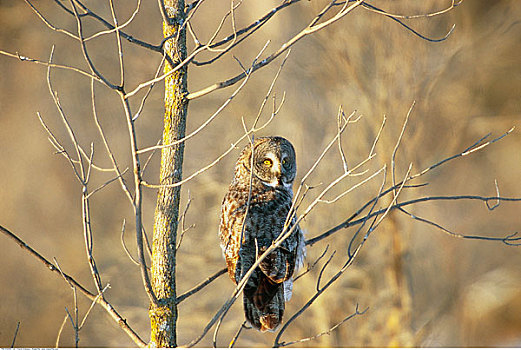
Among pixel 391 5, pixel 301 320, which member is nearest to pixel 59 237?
pixel 301 320

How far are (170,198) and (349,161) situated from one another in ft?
9.62

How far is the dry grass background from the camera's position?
4.29m

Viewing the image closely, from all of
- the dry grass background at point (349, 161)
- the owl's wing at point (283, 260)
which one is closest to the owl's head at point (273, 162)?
the owl's wing at point (283, 260)

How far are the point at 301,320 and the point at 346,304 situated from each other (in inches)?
15.2

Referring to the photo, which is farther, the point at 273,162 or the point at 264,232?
the point at 273,162

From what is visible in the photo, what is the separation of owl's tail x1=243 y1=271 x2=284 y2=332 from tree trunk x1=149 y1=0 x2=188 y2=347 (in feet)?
1.15

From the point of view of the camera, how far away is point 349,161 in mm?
4293

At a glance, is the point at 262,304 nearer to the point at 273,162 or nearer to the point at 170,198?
the point at 170,198

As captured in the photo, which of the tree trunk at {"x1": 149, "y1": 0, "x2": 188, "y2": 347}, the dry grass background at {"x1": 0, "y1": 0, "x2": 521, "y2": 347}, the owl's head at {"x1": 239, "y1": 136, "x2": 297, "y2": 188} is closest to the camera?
the tree trunk at {"x1": 149, "y1": 0, "x2": 188, "y2": 347}

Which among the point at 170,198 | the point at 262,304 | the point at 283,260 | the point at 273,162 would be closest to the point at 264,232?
the point at 283,260

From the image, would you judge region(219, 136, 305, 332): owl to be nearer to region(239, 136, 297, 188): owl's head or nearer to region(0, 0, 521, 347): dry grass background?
region(239, 136, 297, 188): owl's head

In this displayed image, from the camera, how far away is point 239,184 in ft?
7.45

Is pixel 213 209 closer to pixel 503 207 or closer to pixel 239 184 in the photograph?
pixel 239 184

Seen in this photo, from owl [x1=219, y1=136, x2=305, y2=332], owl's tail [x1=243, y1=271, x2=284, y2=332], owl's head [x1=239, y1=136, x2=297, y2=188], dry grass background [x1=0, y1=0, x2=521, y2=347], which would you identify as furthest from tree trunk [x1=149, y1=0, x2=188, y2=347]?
dry grass background [x1=0, y1=0, x2=521, y2=347]
